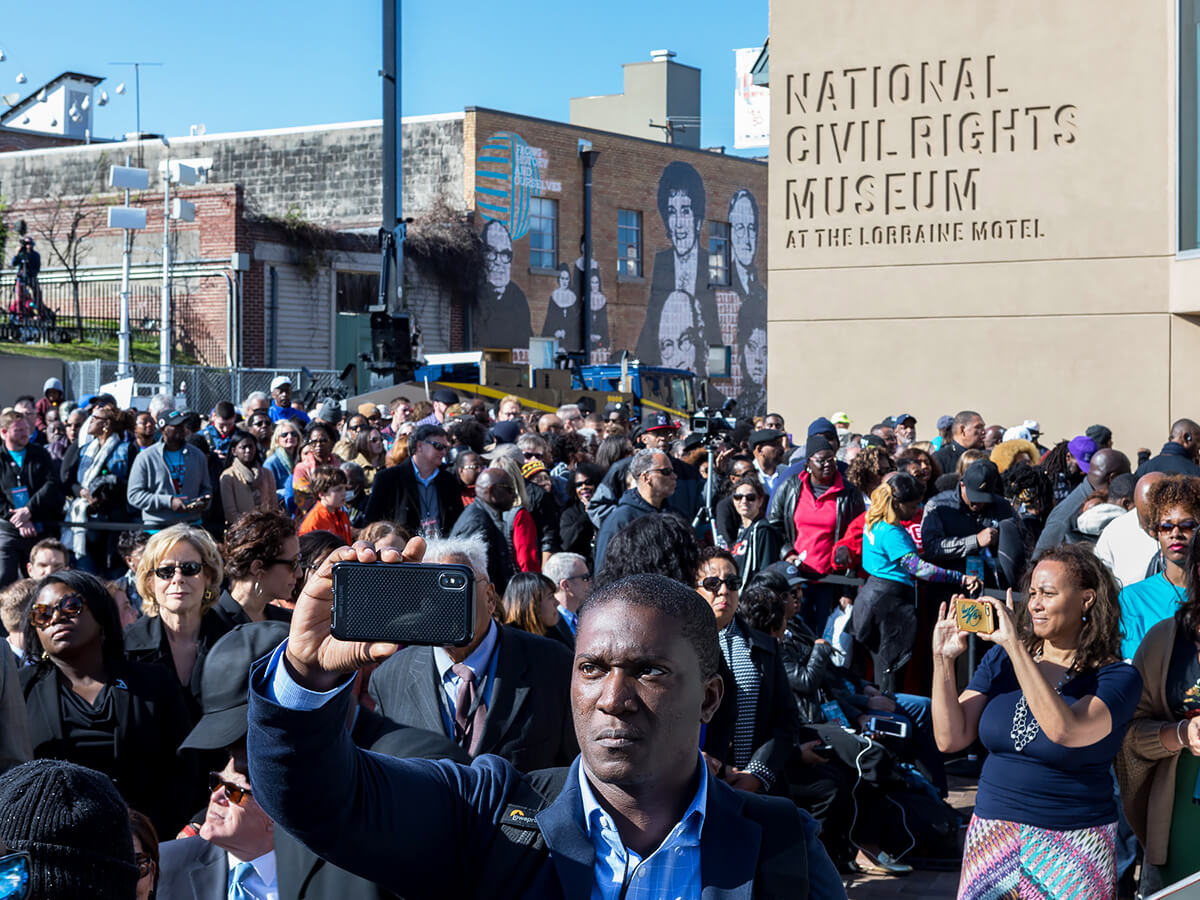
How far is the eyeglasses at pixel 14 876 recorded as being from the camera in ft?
5.74

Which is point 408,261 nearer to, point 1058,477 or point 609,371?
point 609,371

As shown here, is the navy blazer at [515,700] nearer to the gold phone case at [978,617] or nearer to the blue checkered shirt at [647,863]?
the gold phone case at [978,617]

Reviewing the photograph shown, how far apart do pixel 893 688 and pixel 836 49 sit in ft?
38.4

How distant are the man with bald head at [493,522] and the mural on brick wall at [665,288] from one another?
28.6 meters

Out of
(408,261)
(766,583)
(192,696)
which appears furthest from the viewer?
(408,261)

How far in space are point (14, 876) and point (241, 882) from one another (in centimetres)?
182

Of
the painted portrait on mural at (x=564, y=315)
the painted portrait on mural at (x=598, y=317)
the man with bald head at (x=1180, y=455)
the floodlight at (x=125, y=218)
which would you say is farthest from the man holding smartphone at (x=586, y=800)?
the painted portrait on mural at (x=598, y=317)

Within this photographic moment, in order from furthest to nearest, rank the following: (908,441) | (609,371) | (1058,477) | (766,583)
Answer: (609,371)
(908,441)
(1058,477)
(766,583)

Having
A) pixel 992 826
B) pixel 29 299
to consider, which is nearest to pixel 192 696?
pixel 992 826

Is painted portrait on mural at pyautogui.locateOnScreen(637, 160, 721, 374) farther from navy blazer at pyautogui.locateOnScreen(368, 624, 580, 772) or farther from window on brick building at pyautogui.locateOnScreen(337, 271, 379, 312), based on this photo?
navy blazer at pyautogui.locateOnScreen(368, 624, 580, 772)

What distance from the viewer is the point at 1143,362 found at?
1675 centimetres

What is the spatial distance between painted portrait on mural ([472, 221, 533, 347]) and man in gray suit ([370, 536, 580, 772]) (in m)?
32.8

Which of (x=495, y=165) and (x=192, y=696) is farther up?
(x=495, y=165)

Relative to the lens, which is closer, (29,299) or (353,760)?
(353,760)
